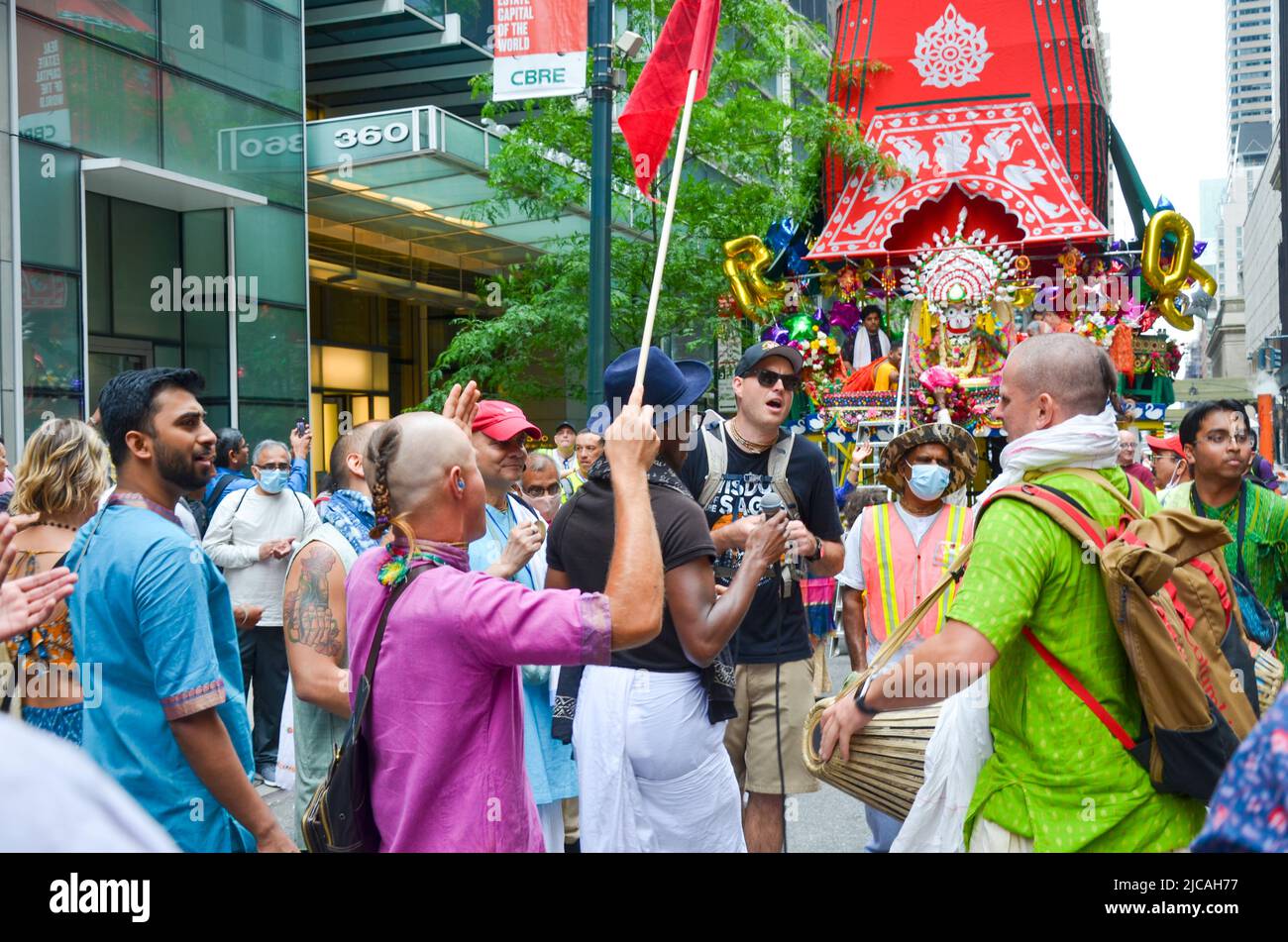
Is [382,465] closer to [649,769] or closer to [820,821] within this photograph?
[649,769]

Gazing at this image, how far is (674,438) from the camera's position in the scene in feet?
13.8

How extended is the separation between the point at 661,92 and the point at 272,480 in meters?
3.92

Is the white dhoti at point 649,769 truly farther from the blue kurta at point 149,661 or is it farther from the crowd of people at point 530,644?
the blue kurta at point 149,661

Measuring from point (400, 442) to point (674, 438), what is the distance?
1.70 m

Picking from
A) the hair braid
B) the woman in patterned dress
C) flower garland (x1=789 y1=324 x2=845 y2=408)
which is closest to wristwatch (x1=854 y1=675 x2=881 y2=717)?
the hair braid

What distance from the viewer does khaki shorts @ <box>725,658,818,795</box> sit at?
15.5 ft

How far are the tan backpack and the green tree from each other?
10412 mm

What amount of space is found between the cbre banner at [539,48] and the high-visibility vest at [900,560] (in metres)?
4.11

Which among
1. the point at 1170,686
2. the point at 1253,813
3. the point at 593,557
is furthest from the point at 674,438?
the point at 1253,813

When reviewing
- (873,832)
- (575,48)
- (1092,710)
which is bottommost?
(873,832)

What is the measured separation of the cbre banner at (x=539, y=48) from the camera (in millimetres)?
7953

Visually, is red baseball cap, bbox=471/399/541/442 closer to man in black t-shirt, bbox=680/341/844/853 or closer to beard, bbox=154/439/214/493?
man in black t-shirt, bbox=680/341/844/853

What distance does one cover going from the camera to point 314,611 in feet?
12.1
